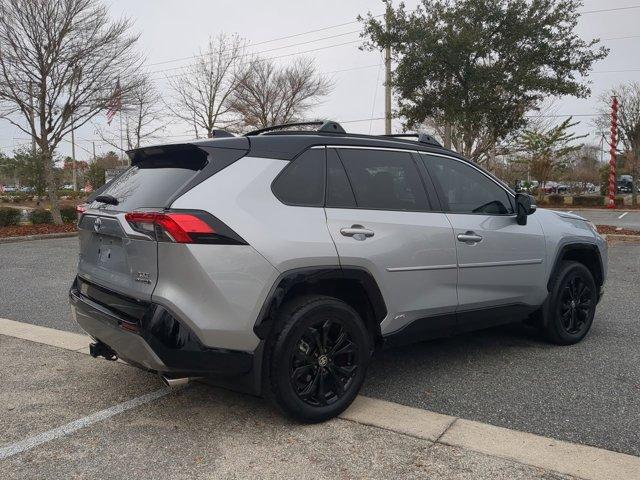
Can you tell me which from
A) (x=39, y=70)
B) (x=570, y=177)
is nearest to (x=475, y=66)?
(x=39, y=70)

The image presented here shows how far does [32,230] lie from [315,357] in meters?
15.7

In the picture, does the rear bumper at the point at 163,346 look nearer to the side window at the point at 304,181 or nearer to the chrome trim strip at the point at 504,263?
the side window at the point at 304,181

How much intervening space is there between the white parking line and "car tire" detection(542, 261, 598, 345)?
3240mm

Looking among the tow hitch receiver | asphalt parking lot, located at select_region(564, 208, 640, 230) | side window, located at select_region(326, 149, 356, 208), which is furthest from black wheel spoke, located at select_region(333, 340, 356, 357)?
asphalt parking lot, located at select_region(564, 208, 640, 230)

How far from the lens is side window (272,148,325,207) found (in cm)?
334

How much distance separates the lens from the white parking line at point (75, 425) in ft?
10.2

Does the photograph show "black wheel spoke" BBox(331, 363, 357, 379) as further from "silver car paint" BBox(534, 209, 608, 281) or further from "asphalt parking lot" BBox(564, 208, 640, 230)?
"asphalt parking lot" BBox(564, 208, 640, 230)

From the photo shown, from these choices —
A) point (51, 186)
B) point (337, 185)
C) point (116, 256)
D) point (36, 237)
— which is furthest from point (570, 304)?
point (51, 186)

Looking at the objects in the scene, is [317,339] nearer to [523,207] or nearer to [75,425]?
[75,425]

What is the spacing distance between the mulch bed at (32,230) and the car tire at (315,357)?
44.8 feet

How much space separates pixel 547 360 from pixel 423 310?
1.46 m

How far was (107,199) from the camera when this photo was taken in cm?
360

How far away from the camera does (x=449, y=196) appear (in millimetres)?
4215

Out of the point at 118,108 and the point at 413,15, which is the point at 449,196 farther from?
the point at 118,108
